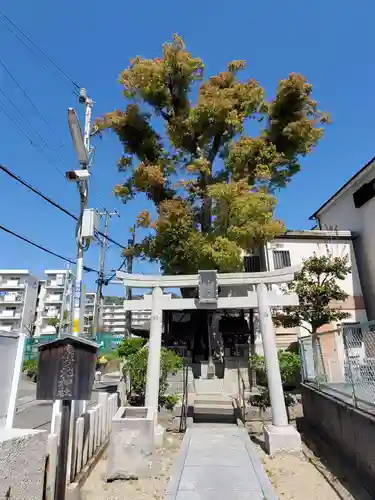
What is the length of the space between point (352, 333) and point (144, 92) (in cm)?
1277

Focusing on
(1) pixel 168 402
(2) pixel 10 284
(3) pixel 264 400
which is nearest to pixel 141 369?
(1) pixel 168 402

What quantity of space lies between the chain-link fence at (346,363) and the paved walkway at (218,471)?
2.35m

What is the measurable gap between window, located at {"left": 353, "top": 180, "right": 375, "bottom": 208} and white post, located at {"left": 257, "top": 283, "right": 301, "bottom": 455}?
41.6 feet

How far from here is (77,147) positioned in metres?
8.62

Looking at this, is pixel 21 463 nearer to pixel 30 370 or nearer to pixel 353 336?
pixel 353 336

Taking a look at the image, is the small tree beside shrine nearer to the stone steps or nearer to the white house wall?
Result: the white house wall

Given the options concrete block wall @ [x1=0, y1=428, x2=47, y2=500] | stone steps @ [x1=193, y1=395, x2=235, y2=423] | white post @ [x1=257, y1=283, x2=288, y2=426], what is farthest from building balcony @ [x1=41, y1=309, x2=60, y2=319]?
concrete block wall @ [x1=0, y1=428, x2=47, y2=500]

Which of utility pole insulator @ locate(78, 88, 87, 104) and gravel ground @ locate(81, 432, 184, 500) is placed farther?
utility pole insulator @ locate(78, 88, 87, 104)

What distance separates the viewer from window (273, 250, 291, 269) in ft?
61.6

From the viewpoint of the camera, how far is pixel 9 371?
3568 mm

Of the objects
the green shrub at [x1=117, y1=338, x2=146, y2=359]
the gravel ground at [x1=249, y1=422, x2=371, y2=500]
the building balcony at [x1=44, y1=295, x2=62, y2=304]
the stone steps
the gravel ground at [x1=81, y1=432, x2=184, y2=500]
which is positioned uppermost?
the building balcony at [x1=44, y1=295, x2=62, y2=304]

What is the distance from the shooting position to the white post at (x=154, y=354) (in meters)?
8.80

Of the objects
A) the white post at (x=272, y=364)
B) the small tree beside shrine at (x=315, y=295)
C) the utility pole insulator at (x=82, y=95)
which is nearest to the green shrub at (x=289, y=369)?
the small tree beside shrine at (x=315, y=295)

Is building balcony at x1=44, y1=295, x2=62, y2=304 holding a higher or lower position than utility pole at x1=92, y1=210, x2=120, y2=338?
higher
